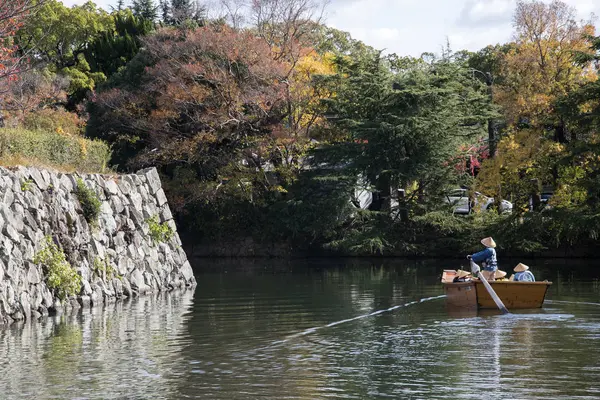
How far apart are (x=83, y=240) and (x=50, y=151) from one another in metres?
3.52

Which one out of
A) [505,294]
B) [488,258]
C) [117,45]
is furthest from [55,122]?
[505,294]

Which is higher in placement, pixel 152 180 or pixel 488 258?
pixel 152 180

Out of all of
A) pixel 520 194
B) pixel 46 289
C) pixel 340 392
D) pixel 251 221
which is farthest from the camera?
pixel 251 221

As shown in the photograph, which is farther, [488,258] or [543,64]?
[543,64]

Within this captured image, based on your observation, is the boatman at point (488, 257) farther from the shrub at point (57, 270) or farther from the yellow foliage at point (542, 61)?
the yellow foliage at point (542, 61)

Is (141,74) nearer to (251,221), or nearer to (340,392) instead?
(251,221)

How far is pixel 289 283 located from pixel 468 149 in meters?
15.8

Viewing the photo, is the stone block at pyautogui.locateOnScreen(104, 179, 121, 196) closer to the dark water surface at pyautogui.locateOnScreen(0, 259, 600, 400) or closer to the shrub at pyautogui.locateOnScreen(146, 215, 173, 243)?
the shrub at pyautogui.locateOnScreen(146, 215, 173, 243)

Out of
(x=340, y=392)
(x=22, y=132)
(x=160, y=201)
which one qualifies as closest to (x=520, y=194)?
(x=160, y=201)

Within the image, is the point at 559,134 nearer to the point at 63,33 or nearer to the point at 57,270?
the point at 57,270

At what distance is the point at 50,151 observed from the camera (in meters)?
26.5

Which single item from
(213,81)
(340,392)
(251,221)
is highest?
(213,81)

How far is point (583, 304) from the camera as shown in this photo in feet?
75.2

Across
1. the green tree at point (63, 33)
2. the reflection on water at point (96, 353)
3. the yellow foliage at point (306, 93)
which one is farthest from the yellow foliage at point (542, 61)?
the green tree at point (63, 33)
